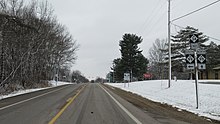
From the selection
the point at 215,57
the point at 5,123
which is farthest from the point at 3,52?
the point at 215,57

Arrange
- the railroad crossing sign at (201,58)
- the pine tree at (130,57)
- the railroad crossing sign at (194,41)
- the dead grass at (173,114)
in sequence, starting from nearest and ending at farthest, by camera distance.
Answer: the dead grass at (173,114) → the railroad crossing sign at (201,58) → the railroad crossing sign at (194,41) → the pine tree at (130,57)

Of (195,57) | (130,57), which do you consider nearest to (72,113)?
(195,57)

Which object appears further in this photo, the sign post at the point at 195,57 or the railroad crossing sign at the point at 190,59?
the railroad crossing sign at the point at 190,59

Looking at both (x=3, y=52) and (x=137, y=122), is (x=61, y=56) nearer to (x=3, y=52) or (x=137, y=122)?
(x=3, y=52)

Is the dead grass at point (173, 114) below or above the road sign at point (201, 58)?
below

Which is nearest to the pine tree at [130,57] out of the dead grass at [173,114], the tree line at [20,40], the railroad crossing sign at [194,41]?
the tree line at [20,40]

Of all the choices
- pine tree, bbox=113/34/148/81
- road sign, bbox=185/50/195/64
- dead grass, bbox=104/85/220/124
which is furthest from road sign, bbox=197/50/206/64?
pine tree, bbox=113/34/148/81

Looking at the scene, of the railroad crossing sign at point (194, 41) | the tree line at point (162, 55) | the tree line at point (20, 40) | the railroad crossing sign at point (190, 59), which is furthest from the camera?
the tree line at point (162, 55)

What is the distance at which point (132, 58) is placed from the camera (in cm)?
6781

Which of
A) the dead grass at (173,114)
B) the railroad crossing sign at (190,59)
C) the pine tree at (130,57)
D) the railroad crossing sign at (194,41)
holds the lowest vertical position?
the dead grass at (173,114)

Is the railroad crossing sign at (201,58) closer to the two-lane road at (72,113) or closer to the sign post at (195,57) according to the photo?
the sign post at (195,57)

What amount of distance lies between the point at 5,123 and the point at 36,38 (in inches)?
1156

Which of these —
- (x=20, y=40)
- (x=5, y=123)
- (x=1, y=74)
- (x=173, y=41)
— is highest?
(x=173, y=41)

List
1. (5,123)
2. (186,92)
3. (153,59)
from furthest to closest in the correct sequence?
1. (153,59)
2. (186,92)
3. (5,123)
